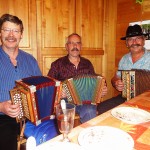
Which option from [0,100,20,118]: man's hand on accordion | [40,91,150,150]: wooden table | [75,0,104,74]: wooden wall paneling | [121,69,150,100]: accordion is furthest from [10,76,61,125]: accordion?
[75,0,104,74]: wooden wall paneling

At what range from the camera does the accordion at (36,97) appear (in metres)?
1.34

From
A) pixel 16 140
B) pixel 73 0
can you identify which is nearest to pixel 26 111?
pixel 16 140

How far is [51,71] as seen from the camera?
238 cm

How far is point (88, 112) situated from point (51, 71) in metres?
0.75

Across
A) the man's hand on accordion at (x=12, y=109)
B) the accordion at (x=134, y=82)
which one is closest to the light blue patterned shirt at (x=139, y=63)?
the accordion at (x=134, y=82)

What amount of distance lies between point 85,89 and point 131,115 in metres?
0.85

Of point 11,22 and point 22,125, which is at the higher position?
point 11,22

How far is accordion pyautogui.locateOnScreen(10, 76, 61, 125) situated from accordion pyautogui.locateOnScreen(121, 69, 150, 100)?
83 centimetres

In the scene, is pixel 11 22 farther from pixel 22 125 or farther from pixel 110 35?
pixel 110 35

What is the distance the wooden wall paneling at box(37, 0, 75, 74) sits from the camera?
2.41 meters

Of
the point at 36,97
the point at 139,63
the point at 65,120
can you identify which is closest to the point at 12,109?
the point at 36,97

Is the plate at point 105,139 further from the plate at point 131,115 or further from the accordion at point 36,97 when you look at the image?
the accordion at point 36,97

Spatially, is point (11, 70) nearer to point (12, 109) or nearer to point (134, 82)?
point (12, 109)

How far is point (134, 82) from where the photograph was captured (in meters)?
1.95
